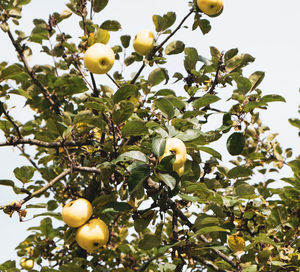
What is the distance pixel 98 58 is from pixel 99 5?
1.85 ft

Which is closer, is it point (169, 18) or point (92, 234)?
point (92, 234)

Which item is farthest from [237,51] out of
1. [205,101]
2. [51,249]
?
[51,249]

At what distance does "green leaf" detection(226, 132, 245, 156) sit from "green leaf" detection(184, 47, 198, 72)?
76 cm

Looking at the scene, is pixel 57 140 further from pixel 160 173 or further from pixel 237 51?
pixel 237 51

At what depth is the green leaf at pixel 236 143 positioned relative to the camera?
2.28 meters

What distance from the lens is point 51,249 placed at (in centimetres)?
375

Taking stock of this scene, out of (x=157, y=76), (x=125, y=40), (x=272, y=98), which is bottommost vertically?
(x=272, y=98)

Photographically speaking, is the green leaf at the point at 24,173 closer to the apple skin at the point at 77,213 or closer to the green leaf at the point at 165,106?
the apple skin at the point at 77,213

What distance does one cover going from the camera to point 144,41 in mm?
2584

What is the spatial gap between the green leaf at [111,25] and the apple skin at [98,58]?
0.37 metres

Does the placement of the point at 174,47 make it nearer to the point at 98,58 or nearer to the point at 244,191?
the point at 98,58

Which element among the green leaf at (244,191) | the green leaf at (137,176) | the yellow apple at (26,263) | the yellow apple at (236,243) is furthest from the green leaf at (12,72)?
the yellow apple at (26,263)

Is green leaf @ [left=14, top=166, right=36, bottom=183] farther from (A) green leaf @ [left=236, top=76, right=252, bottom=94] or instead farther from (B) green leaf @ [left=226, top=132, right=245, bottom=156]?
(A) green leaf @ [left=236, top=76, right=252, bottom=94]

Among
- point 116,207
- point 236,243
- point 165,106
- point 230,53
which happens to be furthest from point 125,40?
point 236,243
